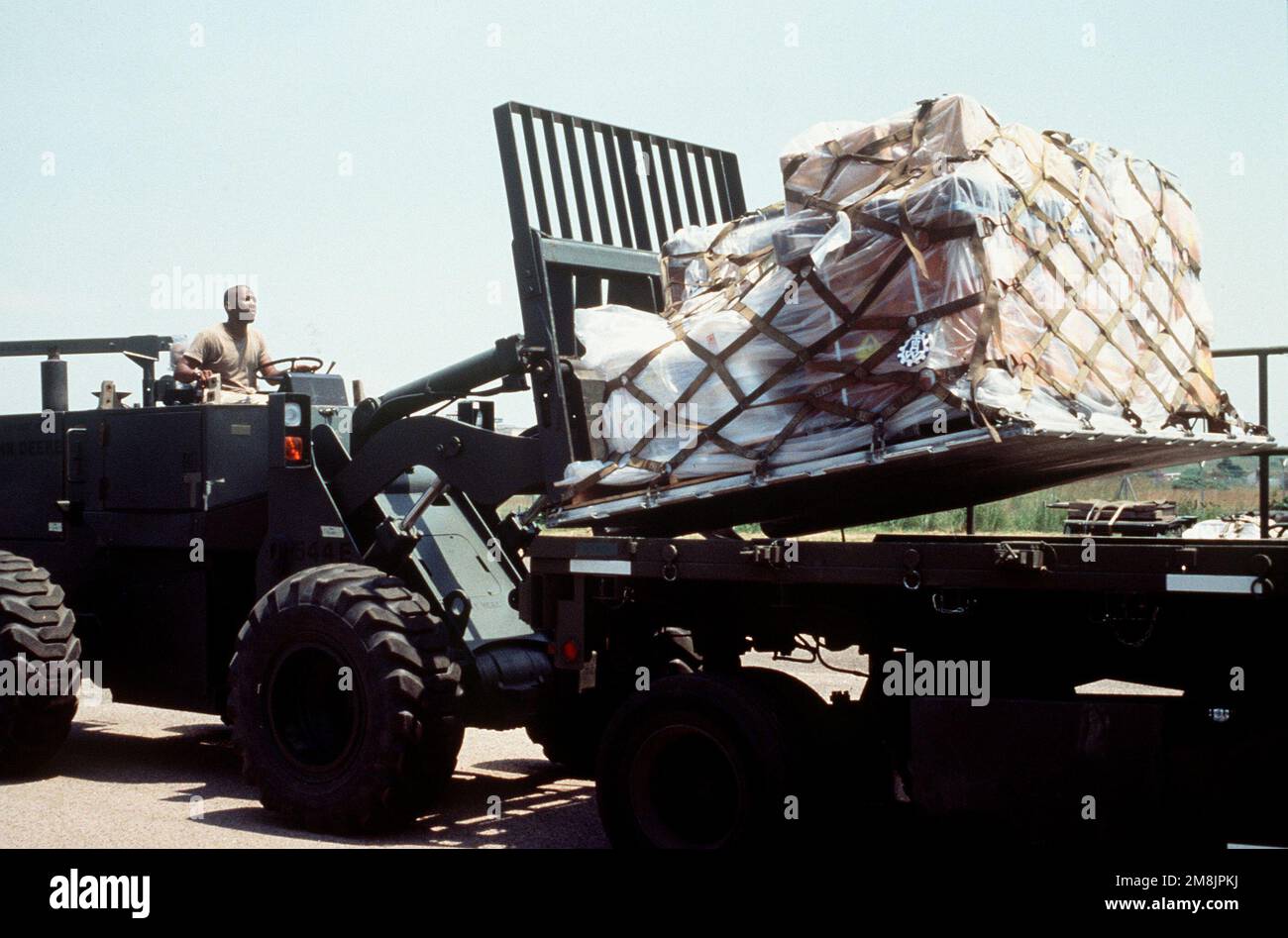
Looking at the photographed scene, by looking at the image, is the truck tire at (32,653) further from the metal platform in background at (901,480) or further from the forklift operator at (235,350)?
the metal platform in background at (901,480)

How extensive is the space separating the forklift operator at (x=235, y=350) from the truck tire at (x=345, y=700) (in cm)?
307

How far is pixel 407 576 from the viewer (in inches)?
355

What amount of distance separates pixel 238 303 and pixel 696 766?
5.73m

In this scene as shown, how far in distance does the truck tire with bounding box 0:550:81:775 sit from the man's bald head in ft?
7.74

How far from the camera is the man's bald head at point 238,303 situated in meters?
11.1

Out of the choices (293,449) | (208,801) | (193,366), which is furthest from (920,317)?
(193,366)

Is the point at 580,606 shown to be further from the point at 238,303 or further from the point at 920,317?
the point at 238,303

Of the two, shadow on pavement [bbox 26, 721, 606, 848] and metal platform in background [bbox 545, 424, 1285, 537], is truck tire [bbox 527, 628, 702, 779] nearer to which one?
shadow on pavement [bbox 26, 721, 606, 848]

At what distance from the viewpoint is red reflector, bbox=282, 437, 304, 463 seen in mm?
9414

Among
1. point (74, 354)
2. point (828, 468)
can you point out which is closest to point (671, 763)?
point (828, 468)

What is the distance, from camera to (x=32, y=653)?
9.47m

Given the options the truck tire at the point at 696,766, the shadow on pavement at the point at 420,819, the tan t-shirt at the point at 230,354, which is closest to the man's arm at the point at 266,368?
the tan t-shirt at the point at 230,354
